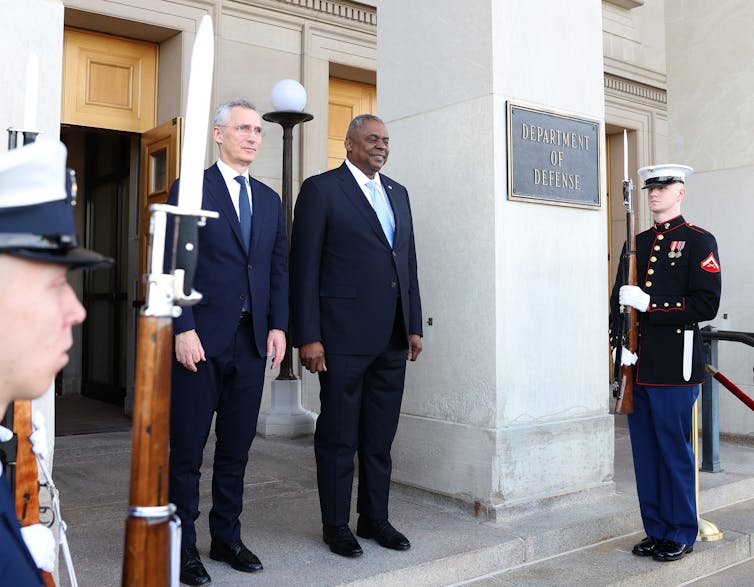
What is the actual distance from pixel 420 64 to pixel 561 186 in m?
1.01

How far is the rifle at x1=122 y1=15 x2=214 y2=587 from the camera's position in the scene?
1.07 meters

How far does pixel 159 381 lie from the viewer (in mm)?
1086

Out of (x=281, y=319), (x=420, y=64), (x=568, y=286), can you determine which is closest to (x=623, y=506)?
(x=568, y=286)

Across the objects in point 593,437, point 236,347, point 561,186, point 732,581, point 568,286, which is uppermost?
point 561,186

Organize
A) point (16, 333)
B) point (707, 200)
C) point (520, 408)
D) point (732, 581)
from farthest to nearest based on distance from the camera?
point (707, 200), point (520, 408), point (732, 581), point (16, 333)

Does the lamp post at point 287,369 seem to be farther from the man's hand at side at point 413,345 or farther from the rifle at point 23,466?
the rifle at point 23,466

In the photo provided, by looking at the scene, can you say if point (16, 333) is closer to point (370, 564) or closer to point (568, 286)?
point (370, 564)

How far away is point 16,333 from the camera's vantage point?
918 mm

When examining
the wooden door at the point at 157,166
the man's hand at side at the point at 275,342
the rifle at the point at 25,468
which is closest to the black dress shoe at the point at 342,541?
the man's hand at side at the point at 275,342

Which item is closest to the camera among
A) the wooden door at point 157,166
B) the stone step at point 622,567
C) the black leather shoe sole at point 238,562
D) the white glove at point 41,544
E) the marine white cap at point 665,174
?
the white glove at point 41,544

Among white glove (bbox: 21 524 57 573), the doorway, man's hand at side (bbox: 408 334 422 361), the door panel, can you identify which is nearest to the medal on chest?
man's hand at side (bbox: 408 334 422 361)

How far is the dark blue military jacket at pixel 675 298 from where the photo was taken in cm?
366

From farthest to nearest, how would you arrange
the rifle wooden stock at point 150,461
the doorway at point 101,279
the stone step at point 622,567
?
the doorway at point 101,279 < the stone step at point 622,567 < the rifle wooden stock at point 150,461

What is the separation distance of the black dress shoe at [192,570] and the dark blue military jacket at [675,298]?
206 centimetres
